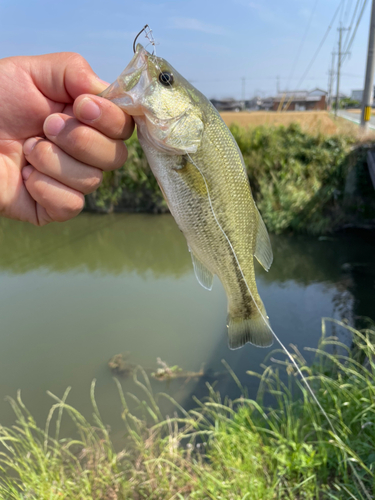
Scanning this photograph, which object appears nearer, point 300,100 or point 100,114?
point 100,114

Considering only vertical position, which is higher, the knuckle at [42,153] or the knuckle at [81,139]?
the knuckle at [81,139]

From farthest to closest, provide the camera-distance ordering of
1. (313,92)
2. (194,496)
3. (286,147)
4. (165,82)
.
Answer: (313,92) < (286,147) < (194,496) < (165,82)

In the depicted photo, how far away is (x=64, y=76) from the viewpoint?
1398 mm

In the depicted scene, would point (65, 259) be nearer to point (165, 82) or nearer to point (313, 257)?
point (313, 257)

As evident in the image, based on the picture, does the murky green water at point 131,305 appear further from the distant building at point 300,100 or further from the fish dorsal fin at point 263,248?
the distant building at point 300,100

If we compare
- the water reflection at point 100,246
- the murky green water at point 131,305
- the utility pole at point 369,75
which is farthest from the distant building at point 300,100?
the water reflection at point 100,246

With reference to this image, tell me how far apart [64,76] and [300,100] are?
Answer: 12403 millimetres

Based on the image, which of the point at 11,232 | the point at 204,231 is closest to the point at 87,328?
the point at 204,231

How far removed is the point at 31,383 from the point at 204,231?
421cm

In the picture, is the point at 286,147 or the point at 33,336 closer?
the point at 33,336

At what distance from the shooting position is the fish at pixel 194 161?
1.20m

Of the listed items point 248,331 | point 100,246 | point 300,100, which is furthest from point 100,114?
point 300,100

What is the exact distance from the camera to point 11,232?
9.79 metres

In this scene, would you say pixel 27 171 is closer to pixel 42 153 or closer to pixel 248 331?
pixel 42 153
